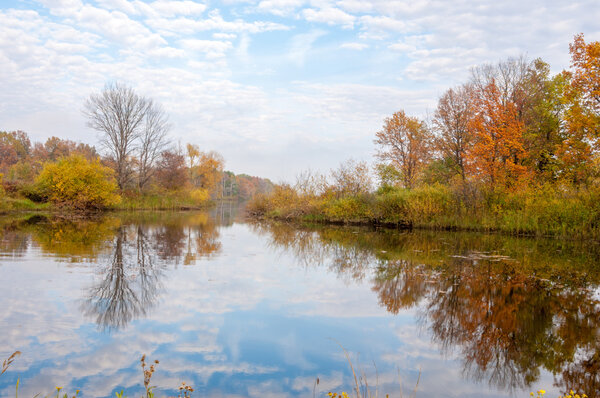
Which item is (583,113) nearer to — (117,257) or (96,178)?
(117,257)

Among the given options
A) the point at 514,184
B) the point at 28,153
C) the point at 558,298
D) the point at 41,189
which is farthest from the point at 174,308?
the point at 28,153

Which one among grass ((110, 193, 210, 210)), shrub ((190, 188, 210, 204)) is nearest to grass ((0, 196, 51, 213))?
grass ((110, 193, 210, 210))

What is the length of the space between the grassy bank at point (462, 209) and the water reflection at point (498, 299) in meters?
3.66

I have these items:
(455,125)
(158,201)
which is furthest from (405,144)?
(158,201)

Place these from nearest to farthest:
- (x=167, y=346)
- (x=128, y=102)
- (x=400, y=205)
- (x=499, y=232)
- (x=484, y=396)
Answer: (x=484, y=396) → (x=167, y=346) → (x=499, y=232) → (x=400, y=205) → (x=128, y=102)

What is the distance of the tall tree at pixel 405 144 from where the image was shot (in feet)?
116

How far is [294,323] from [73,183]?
2863 centimetres

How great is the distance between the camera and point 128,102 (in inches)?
1575

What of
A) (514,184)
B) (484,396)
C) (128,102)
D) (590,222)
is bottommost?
(484,396)

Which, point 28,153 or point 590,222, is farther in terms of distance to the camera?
point 28,153

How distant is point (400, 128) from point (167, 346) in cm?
3421

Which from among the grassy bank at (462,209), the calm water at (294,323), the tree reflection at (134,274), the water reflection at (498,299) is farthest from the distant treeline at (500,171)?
the tree reflection at (134,274)

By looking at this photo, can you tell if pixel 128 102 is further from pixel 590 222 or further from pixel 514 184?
pixel 590 222

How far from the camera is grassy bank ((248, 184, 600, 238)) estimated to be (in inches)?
685
